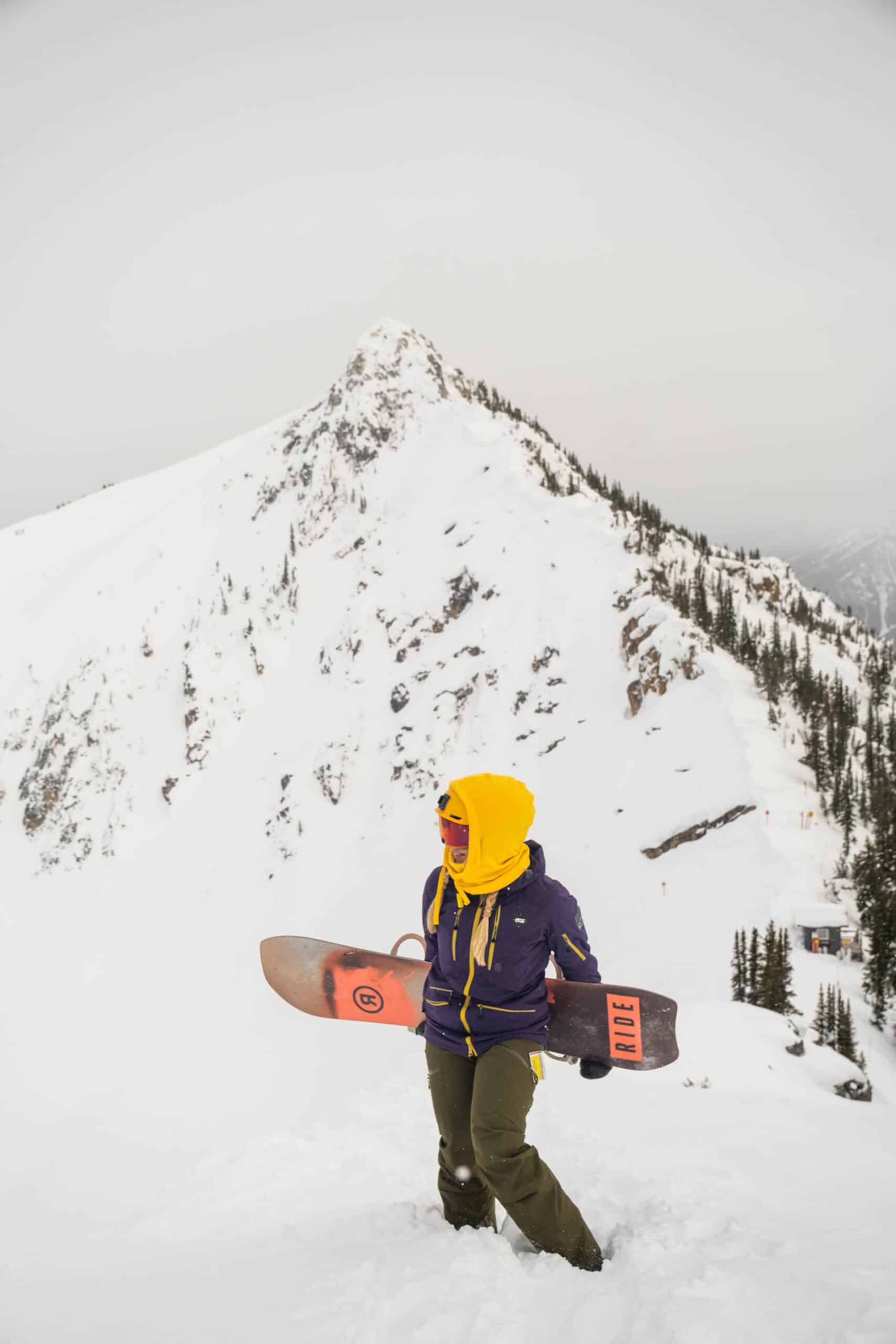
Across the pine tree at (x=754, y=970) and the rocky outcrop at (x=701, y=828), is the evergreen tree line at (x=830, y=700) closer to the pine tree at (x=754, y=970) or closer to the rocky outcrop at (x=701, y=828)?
the rocky outcrop at (x=701, y=828)

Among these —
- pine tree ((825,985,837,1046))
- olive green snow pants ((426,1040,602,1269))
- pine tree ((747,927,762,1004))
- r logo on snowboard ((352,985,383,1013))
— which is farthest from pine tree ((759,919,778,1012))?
olive green snow pants ((426,1040,602,1269))

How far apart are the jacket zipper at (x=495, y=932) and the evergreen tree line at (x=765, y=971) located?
23.5 meters

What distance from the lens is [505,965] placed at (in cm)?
378

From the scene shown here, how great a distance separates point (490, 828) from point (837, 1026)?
2850 centimetres

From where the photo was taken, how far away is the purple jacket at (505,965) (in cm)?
376

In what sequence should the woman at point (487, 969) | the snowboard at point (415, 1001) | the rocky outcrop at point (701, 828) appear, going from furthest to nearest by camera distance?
the rocky outcrop at point (701, 828) → the snowboard at point (415, 1001) → the woman at point (487, 969)

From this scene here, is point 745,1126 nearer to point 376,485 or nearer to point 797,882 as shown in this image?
point 797,882

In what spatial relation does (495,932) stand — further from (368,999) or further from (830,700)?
(830,700)

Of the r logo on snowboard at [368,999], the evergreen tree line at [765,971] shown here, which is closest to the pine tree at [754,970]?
the evergreen tree line at [765,971]

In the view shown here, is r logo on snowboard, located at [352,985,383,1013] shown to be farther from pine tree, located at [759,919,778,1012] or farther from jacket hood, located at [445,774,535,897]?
pine tree, located at [759,919,778,1012]

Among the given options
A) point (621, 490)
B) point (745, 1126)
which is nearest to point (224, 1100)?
point (745, 1126)

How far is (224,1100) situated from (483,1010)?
21370mm

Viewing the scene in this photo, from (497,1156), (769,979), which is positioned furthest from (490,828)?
(769,979)

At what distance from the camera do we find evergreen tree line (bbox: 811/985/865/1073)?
23.8 metres
